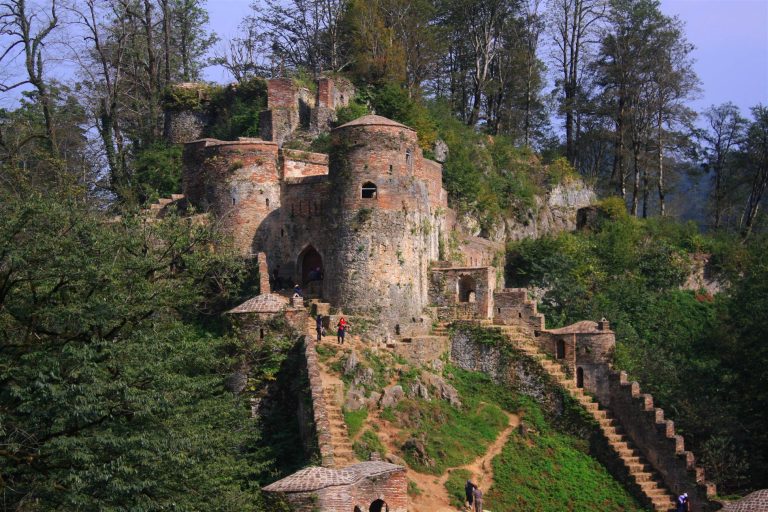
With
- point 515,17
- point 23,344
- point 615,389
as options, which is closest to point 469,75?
point 515,17

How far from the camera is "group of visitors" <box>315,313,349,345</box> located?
108 ft

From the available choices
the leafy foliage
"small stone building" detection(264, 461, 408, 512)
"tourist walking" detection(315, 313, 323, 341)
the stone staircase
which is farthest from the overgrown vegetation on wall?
the leafy foliage

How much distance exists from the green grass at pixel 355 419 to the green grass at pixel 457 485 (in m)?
2.81

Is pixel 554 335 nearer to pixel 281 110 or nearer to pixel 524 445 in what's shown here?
pixel 524 445

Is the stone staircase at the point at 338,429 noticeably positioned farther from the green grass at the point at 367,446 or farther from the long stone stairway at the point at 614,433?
the long stone stairway at the point at 614,433

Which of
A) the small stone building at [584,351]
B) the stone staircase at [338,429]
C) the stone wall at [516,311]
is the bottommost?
the stone staircase at [338,429]

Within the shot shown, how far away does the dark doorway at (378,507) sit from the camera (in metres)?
25.4

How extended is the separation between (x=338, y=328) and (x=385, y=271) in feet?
8.02

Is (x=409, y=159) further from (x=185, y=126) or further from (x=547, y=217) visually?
(x=547, y=217)

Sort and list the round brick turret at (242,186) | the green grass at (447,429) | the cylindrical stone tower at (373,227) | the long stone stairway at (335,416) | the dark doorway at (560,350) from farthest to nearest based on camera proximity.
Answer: the round brick turret at (242,186), the dark doorway at (560,350), the cylindrical stone tower at (373,227), the green grass at (447,429), the long stone stairway at (335,416)

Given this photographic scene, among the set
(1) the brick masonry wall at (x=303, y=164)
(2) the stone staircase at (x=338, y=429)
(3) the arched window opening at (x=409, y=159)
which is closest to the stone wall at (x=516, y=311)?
(3) the arched window opening at (x=409, y=159)

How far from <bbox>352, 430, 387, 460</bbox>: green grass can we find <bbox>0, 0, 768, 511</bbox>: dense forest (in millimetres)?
2217

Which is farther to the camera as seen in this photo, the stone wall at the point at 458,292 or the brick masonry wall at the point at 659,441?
the stone wall at the point at 458,292

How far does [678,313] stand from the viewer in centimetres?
4541
